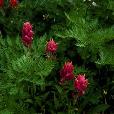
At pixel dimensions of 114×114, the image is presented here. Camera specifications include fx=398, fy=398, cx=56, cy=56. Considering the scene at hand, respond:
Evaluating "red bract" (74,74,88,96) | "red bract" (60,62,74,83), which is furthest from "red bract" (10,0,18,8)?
"red bract" (74,74,88,96)

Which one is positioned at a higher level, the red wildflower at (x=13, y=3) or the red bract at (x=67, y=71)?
the red wildflower at (x=13, y=3)

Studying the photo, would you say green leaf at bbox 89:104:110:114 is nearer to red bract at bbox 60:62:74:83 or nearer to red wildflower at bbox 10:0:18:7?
red bract at bbox 60:62:74:83

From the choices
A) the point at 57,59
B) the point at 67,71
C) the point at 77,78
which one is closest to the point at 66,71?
the point at 67,71

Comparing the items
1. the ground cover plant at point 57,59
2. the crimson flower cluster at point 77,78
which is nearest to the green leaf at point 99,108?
the ground cover plant at point 57,59

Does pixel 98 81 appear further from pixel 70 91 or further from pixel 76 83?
pixel 76 83

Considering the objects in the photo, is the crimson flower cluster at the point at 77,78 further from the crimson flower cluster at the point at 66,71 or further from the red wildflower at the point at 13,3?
the red wildflower at the point at 13,3

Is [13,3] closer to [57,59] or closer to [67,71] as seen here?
[57,59]

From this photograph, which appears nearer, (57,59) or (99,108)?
(99,108)
